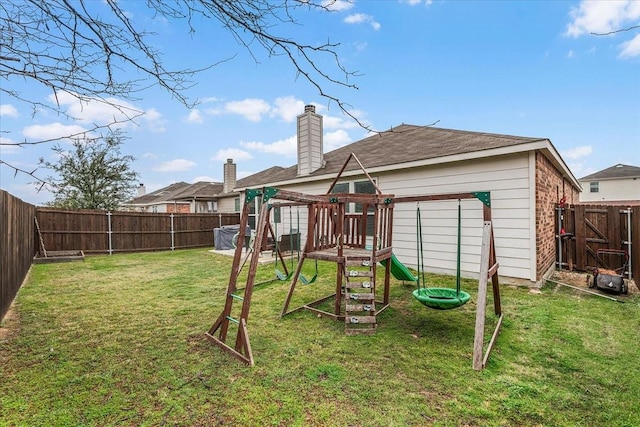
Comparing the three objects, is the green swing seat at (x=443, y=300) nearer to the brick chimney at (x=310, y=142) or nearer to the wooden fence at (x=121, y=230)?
the brick chimney at (x=310, y=142)

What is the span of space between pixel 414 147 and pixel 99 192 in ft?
56.4

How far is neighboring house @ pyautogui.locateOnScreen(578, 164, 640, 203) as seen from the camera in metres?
23.3

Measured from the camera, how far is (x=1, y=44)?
164cm

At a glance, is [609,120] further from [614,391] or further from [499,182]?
[614,391]

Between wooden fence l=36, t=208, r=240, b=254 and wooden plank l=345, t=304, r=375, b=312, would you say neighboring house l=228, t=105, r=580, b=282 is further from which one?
wooden fence l=36, t=208, r=240, b=254

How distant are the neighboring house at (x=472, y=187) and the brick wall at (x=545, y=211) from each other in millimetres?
18

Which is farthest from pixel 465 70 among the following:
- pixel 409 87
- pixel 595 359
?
pixel 595 359

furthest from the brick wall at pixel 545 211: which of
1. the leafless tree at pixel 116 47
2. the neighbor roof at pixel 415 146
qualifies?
the leafless tree at pixel 116 47

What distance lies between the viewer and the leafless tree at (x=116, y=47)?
1.67 meters

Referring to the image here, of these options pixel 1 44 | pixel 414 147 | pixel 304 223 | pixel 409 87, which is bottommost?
pixel 304 223

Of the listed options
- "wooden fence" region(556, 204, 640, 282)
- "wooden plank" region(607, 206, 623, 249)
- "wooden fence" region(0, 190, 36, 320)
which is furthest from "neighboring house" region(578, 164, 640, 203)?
"wooden fence" region(0, 190, 36, 320)

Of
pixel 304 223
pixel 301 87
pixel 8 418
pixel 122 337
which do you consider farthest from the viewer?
pixel 304 223

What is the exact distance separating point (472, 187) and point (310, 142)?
5.38 m

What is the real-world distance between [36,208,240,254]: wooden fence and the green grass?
688 cm
